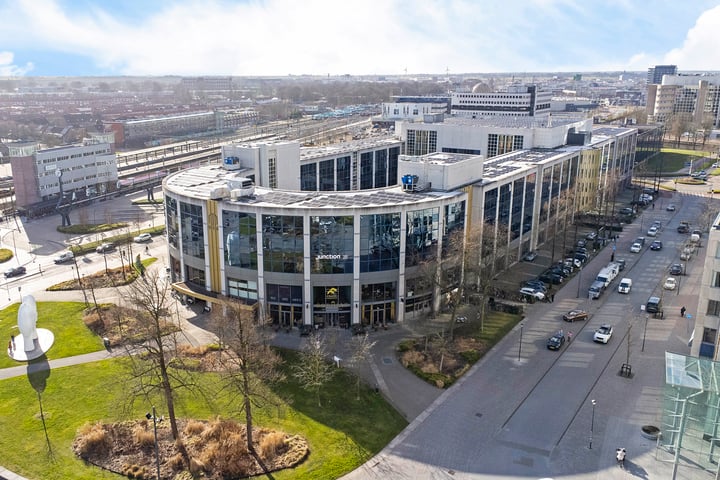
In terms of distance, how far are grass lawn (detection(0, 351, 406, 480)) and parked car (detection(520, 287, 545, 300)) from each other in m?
27.2

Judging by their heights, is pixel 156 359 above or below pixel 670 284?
above

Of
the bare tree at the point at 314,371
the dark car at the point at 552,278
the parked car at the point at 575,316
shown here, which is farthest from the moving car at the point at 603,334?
the bare tree at the point at 314,371

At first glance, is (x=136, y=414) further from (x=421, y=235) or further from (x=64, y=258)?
(x=64, y=258)

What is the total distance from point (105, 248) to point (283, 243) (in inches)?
1607

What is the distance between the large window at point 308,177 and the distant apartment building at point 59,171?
55.0m

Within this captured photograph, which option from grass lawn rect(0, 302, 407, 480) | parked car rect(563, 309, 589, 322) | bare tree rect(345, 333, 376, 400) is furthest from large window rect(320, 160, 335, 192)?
parked car rect(563, 309, 589, 322)

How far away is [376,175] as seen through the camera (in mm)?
101938

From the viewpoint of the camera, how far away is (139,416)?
4509 centimetres

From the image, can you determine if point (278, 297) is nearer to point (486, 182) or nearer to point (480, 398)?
point (480, 398)

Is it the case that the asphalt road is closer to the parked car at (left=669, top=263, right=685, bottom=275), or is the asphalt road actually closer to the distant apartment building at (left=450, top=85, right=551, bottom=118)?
the parked car at (left=669, top=263, right=685, bottom=275)

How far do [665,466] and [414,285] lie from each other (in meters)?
29.0

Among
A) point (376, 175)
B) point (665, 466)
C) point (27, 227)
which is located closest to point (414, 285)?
point (665, 466)

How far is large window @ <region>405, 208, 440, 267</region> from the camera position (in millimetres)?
60219

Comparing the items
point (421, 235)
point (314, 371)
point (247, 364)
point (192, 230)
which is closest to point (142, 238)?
point (192, 230)
